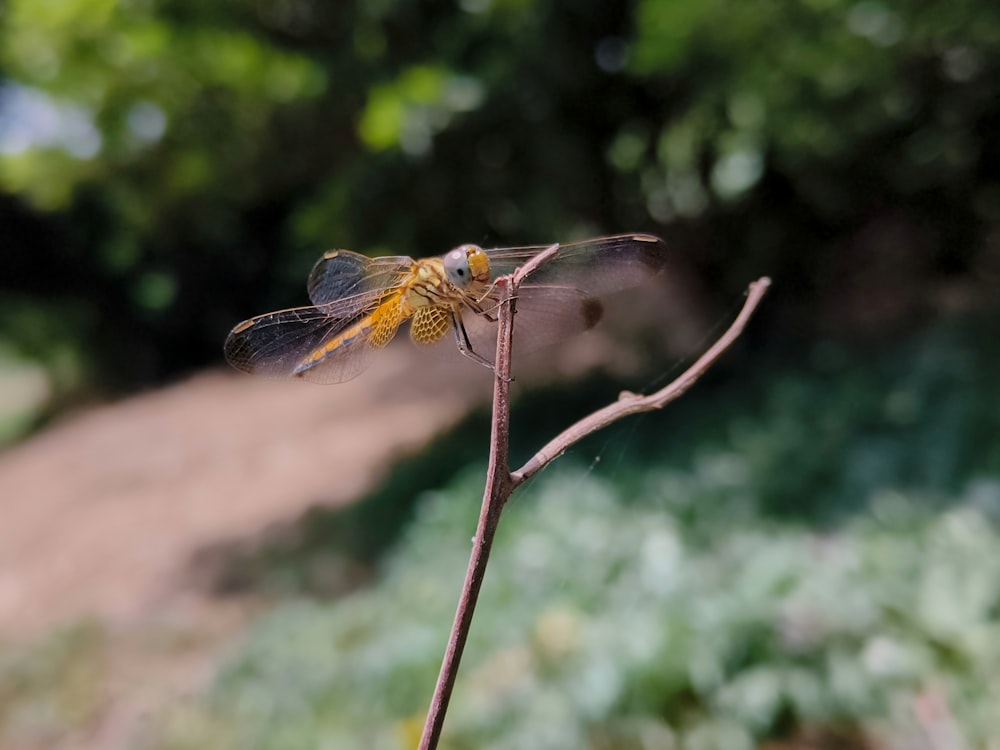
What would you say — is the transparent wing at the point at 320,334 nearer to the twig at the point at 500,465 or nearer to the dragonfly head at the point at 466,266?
the dragonfly head at the point at 466,266

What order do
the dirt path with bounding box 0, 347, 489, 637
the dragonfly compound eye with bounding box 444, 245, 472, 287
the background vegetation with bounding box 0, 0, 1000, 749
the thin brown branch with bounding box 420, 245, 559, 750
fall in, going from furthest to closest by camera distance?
1. the dirt path with bounding box 0, 347, 489, 637
2. the background vegetation with bounding box 0, 0, 1000, 749
3. the dragonfly compound eye with bounding box 444, 245, 472, 287
4. the thin brown branch with bounding box 420, 245, 559, 750

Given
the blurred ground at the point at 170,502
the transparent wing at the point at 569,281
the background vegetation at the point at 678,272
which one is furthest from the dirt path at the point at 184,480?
the transparent wing at the point at 569,281

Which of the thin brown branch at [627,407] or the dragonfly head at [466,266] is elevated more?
the dragonfly head at [466,266]

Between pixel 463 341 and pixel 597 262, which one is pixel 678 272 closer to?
pixel 597 262

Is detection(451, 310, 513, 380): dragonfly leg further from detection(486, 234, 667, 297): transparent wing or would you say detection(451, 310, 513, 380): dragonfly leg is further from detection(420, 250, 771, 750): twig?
detection(420, 250, 771, 750): twig

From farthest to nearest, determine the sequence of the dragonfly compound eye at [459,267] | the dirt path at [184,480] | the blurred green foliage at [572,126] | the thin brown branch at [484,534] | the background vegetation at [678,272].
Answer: the dirt path at [184,480] < the blurred green foliage at [572,126] < the background vegetation at [678,272] < the dragonfly compound eye at [459,267] < the thin brown branch at [484,534]

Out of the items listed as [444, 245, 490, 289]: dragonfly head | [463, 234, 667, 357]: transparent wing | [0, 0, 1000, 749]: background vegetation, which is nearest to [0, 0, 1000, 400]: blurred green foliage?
[0, 0, 1000, 749]: background vegetation

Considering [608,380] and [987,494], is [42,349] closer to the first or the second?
[608,380]
